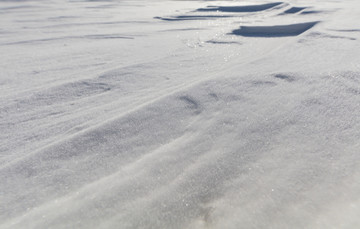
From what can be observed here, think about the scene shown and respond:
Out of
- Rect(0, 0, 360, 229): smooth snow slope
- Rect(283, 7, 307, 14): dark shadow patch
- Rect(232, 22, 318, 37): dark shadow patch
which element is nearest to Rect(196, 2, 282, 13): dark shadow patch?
Rect(283, 7, 307, 14): dark shadow patch

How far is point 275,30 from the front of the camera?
2326mm

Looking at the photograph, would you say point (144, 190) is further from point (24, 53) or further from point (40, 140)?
point (24, 53)

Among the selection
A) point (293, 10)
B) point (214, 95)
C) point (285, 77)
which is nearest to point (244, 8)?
point (293, 10)

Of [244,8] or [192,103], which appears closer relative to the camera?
[192,103]

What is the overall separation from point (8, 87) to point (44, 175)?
796mm

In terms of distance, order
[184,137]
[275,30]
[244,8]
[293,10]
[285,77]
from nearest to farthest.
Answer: [184,137]
[285,77]
[275,30]
[293,10]
[244,8]

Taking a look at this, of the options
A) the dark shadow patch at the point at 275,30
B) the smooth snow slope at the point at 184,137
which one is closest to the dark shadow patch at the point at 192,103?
the smooth snow slope at the point at 184,137

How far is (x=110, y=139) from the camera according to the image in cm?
95

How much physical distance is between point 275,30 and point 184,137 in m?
1.69

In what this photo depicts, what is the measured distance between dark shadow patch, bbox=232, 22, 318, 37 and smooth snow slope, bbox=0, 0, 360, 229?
0.33m

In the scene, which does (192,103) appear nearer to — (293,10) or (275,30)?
(275,30)

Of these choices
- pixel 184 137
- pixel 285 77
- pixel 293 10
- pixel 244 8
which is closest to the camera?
pixel 184 137

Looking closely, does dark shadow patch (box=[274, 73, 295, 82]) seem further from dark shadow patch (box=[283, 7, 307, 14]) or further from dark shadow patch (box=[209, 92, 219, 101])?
dark shadow patch (box=[283, 7, 307, 14])

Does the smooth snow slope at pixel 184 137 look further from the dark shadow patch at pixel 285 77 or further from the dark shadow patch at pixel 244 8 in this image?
the dark shadow patch at pixel 244 8
